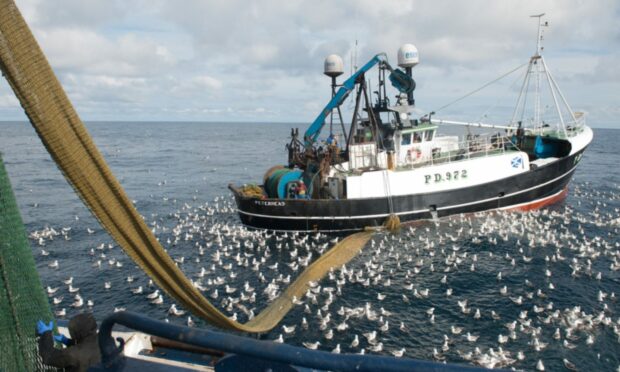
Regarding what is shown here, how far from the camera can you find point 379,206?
29.5 meters

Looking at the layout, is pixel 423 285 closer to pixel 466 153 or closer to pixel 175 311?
pixel 175 311

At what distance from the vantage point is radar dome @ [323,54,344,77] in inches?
1346

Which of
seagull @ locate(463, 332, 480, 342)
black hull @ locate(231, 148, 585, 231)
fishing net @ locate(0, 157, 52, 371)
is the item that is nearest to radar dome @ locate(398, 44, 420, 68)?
black hull @ locate(231, 148, 585, 231)

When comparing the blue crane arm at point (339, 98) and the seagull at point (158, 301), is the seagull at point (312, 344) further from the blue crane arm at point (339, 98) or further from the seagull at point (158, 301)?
the blue crane arm at point (339, 98)

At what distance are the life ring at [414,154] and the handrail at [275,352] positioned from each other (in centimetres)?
3135

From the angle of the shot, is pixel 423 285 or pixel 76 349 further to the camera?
pixel 423 285

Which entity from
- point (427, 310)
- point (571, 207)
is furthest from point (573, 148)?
point (427, 310)

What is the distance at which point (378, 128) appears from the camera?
33250 millimetres

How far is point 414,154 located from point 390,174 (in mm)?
4820

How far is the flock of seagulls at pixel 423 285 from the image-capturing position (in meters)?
17.0

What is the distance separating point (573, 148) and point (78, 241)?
37.6 metres

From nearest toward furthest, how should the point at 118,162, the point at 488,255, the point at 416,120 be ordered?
1. the point at 488,255
2. the point at 416,120
3. the point at 118,162

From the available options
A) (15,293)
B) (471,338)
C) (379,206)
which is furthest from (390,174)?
(15,293)

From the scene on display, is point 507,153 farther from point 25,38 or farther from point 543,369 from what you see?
point 25,38
